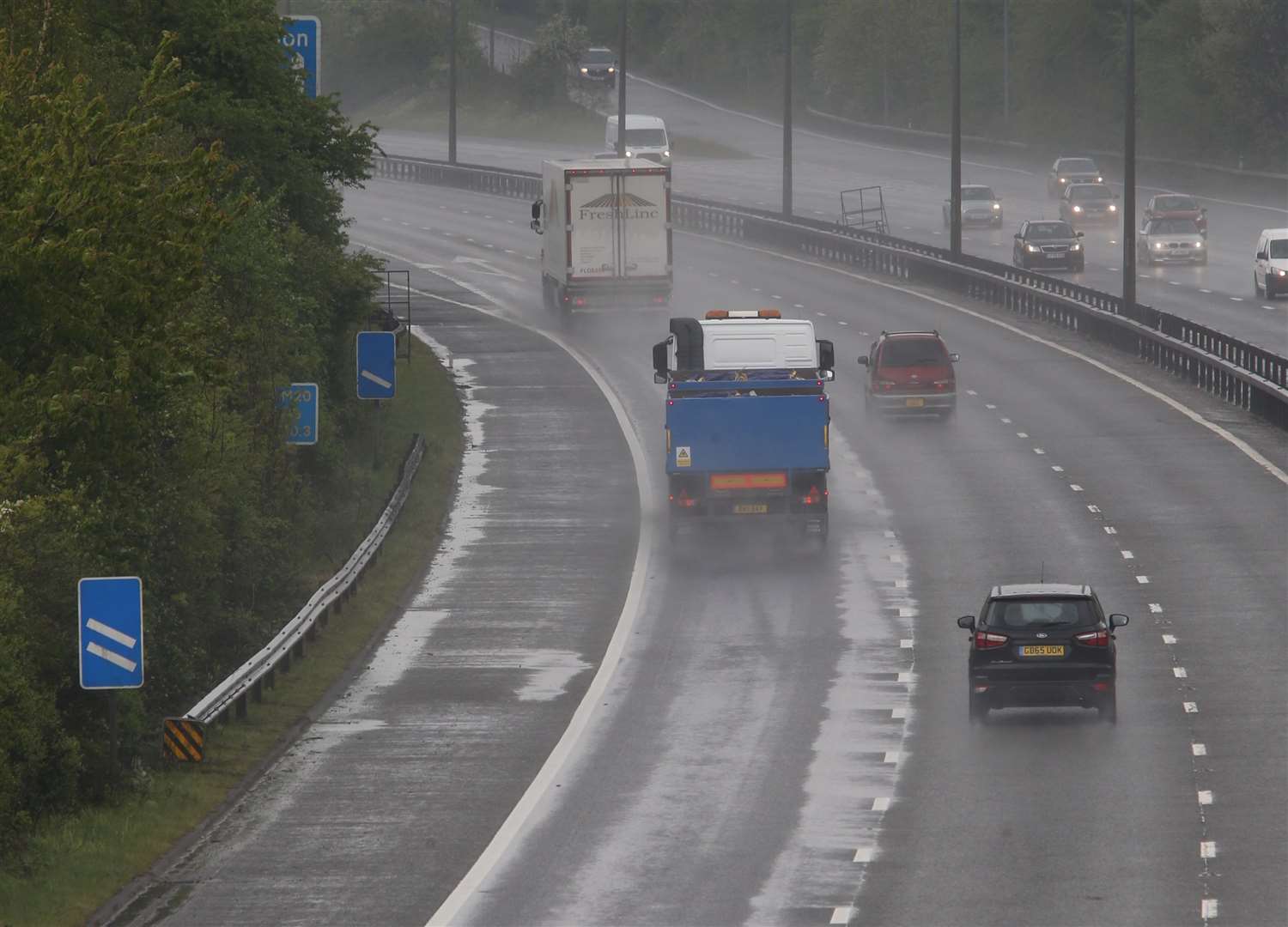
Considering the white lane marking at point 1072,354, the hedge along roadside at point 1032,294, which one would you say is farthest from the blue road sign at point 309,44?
the white lane marking at point 1072,354

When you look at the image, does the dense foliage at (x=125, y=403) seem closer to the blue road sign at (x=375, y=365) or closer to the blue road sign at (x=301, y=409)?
the blue road sign at (x=301, y=409)

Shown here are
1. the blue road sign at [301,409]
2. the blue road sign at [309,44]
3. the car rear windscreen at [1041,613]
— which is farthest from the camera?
the blue road sign at [309,44]

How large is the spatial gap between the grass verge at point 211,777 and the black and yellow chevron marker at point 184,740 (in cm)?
18

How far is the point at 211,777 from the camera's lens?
2675cm

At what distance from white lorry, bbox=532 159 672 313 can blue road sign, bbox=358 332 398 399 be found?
19.3 meters

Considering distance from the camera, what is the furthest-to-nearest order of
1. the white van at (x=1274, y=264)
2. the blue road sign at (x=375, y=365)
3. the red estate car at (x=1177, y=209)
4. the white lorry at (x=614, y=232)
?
the red estate car at (x=1177, y=209) < the white van at (x=1274, y=264) < the white lorry at (x=614, y=232) < the blue road sign at (x=375, y=365)

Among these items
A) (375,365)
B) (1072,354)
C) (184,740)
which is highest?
(375,365)

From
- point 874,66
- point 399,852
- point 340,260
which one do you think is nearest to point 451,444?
point 340,260

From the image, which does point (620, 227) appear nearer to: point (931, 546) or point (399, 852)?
point (931, 546)

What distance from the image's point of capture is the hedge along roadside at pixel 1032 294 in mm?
52875

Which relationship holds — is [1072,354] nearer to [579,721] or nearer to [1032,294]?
[1032,294]

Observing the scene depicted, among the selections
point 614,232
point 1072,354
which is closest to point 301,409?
point 614,232

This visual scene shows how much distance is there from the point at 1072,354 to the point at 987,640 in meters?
33.7

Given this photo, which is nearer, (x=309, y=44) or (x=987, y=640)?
(x=987, y=640)
